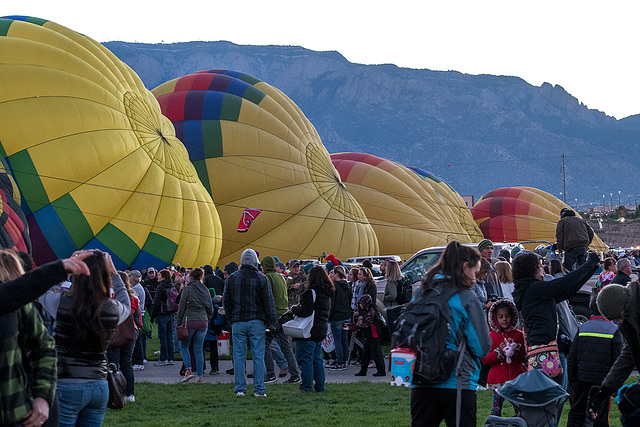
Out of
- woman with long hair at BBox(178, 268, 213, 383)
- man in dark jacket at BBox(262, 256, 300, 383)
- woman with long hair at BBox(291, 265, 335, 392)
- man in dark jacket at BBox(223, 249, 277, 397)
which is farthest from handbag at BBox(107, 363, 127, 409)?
man in dark jacket at BBox(262, 256, 300, 383)

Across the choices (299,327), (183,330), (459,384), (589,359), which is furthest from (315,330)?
(459,384)

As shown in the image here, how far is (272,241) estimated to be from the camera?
75.6 feet

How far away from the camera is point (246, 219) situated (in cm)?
2267

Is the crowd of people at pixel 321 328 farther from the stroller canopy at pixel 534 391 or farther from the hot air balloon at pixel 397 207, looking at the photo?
the hot air balloon at pixel 397 207

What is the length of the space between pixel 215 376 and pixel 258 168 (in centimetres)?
1261

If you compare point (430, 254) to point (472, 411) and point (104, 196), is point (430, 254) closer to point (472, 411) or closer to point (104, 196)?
point (104, 196)

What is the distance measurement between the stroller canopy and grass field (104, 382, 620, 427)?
87.8 inches

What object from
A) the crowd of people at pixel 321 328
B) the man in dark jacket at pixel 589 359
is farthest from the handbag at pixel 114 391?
the man in dark jacket at pixel 589 359

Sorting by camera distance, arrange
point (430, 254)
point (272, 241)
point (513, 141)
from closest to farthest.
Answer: point (430, 254) < point (272, 241) < point (513, 141)

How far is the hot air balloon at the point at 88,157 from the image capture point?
1567cm

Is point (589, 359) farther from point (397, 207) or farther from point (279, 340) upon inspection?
point (397, 207)

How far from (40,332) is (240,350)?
549 centimetres

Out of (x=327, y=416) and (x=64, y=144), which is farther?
(x=64, y=144)

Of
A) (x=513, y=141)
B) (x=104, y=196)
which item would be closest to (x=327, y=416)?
(x=104, y=196)
